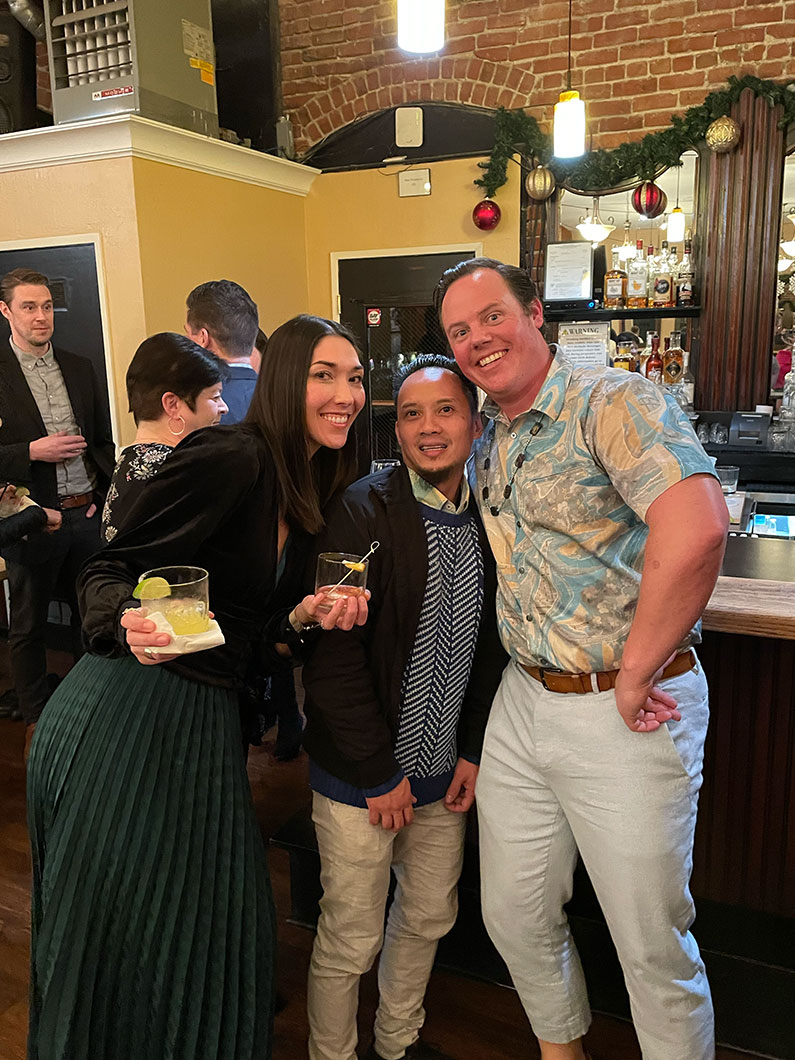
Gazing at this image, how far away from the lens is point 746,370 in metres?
4.42

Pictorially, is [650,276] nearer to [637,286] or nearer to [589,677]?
[637,286]

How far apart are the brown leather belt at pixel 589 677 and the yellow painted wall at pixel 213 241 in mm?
3006

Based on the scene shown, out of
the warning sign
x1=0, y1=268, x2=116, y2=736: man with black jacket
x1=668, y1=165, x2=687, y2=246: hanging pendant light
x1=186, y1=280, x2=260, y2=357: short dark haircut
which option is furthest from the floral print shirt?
x1=668, y1=165, x2=687, y2=246: hanging pendant light

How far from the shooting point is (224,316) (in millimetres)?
Answer: 3037

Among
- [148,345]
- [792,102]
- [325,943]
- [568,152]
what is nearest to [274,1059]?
[325,943]

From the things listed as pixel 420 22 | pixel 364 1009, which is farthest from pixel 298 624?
pixel 420 22

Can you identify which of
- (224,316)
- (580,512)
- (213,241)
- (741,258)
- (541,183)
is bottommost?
(580,512)

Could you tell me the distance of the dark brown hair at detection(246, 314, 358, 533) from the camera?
1.65 meters

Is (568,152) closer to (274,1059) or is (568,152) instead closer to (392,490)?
(392,490)

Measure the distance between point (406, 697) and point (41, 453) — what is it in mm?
2219

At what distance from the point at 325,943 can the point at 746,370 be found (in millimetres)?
3712

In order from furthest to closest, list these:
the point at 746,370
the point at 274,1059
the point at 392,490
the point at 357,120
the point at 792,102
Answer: the point at 357,120, the point at 746,370, the point at 792,102, the point at 274,1059, the point at 392,490

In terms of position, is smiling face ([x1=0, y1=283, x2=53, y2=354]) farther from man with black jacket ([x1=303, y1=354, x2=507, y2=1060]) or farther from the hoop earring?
man with black jacket ([x1=303, y1=354, x2=507, y2=1060])

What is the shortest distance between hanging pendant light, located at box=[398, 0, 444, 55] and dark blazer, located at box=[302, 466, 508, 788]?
1.72 meters
